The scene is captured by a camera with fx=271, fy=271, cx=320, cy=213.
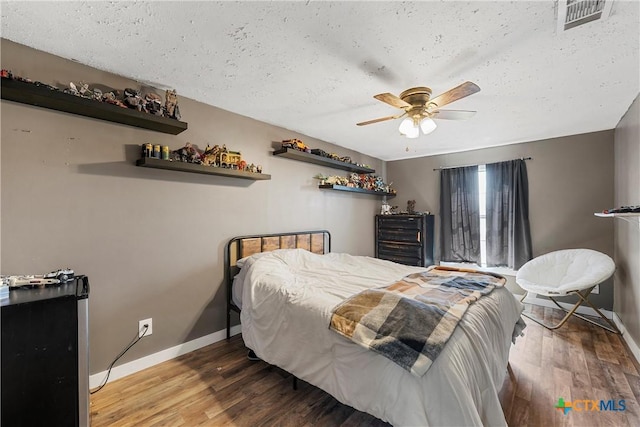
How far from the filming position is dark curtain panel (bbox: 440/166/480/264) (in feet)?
13.9

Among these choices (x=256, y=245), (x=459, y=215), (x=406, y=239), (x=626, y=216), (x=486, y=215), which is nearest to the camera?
(x=626, y=216)

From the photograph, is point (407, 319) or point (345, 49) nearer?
point (407, 319)

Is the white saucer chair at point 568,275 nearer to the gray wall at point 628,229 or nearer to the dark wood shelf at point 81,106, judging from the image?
the gray wall at point 628,229

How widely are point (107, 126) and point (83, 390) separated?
1.76 meters

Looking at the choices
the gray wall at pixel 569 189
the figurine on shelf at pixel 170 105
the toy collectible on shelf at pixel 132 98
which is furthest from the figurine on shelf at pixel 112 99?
the gray wall at pixel 569 189

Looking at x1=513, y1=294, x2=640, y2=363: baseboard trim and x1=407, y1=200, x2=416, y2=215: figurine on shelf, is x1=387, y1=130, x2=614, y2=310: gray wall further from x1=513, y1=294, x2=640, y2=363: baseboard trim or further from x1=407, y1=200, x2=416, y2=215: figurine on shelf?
x1=407, y1=200, x2=416, y2=215: figurine on shelf

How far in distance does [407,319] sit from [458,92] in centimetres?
148

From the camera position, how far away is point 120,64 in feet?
6.38

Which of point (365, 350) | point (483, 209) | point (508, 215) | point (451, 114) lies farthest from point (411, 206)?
point (365, 350)

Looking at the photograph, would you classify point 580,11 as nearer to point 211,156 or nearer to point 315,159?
point 315,159

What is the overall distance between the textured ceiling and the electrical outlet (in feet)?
6.45

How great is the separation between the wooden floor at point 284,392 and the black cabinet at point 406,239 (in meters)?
1.94

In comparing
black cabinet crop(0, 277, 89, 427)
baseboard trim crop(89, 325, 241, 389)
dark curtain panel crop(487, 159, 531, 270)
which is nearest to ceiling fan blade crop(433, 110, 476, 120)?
dark curtain panel crop(487, 159, 531, 270)

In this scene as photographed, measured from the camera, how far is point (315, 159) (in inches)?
136
